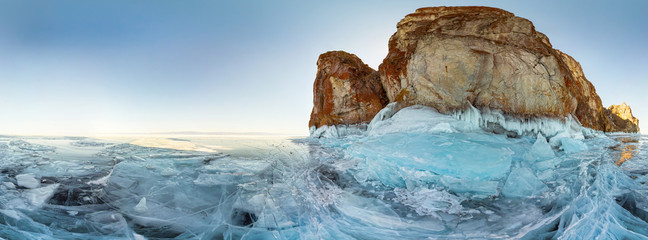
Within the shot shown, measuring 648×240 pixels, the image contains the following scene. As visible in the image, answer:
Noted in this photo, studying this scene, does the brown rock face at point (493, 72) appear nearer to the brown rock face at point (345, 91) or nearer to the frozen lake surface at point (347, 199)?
the frozen lake surface at point (347, 199)

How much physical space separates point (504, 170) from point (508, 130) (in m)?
7.45

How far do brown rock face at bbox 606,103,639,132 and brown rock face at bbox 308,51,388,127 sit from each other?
115 feet

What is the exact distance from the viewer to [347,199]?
3.38 m

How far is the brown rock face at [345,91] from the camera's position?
67.4 ft

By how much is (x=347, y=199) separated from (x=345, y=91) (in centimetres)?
1825

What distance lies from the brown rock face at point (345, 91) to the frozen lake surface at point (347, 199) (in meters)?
15.3

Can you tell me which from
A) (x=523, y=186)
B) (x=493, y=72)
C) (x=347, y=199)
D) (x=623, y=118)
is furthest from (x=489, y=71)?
(x=623, y=118)

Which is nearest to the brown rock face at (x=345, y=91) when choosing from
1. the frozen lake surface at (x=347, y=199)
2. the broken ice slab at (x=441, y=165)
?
the broken ice slab at (x=441, y=165)

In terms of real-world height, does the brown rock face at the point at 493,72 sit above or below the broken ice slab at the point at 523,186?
above

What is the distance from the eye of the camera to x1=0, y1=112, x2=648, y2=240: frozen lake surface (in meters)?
2.39

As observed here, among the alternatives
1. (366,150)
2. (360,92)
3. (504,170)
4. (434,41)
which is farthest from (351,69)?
(504,170)

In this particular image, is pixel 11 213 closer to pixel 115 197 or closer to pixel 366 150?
pixel 115 197

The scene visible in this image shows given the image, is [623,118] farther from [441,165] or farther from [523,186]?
[441,165]

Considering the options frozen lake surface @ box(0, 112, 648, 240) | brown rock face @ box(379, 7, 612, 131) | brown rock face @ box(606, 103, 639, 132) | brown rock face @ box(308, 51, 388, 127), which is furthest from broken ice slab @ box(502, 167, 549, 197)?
brown rock face @ box(606, 103, 639, 132)
